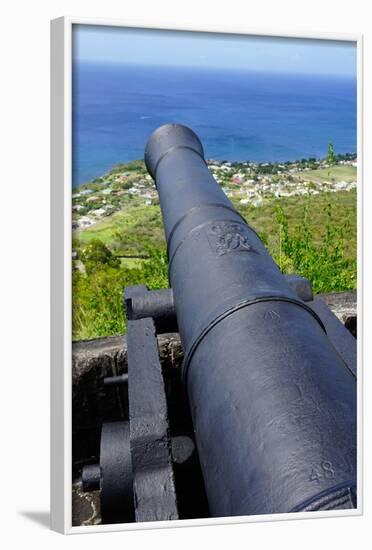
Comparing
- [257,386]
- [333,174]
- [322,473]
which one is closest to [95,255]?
[333,174]

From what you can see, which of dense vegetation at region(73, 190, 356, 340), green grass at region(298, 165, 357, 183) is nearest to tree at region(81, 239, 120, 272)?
→ dense vegetation at region(73, 190, 356, 340)

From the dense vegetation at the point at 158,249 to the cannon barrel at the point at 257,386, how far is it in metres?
0.45

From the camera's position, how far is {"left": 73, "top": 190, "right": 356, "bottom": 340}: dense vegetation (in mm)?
2914

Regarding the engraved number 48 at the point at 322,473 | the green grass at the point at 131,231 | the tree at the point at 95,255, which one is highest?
the green grass at the point at 131,231

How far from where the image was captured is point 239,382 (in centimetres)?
187

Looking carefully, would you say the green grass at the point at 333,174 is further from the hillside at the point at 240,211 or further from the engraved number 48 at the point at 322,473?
the engraved number 48 at the point at 322,473

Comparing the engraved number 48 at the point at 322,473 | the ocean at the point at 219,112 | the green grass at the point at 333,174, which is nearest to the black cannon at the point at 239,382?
the engraved number 48 at the point at 322,473

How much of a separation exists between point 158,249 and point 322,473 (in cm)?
218

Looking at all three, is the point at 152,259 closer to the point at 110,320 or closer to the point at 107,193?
the point at 110,320

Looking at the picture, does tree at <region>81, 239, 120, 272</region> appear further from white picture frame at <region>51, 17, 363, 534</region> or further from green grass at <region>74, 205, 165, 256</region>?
white picture frame at <region>51, 17, 363, 534</region>

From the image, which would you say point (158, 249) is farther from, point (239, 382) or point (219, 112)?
point (239, 382)

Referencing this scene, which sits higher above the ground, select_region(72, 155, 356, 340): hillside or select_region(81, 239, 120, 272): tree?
select_region(72, 155, 356, 340): hillside

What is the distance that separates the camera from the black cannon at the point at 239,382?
1647mm

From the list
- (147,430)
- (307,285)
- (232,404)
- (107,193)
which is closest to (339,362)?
(232,404)
